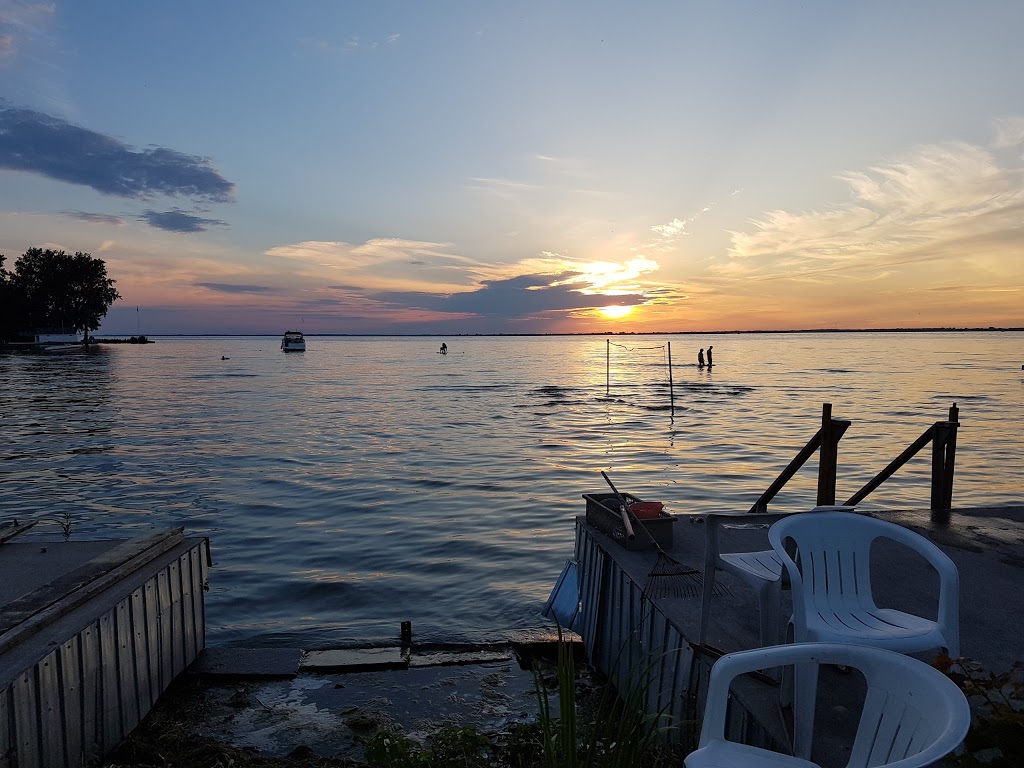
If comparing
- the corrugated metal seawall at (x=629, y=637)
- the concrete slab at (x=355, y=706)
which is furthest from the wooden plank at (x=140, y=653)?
the corrugated metal seawall at (x=629, y=637)

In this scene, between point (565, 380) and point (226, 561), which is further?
point (565, 380)

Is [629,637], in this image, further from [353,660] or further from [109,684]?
[109,684]

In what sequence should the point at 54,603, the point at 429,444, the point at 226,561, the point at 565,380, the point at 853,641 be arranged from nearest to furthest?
the point at 853,641
the point at 54,603
the point at 226,561
the point at 429,444
the point at 565,380

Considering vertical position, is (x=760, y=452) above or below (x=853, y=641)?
below

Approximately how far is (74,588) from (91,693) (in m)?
0.86

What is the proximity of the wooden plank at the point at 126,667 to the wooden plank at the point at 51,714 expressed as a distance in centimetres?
78

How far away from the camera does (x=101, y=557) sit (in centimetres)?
615

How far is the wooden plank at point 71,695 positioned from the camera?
178 inches

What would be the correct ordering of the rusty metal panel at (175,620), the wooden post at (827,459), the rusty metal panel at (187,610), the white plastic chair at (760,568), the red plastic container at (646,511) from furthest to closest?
the wooden post at (827,459), the red plastic container at (646,511), the rusty metal panel at (187,610), the rusty metal panel at (175,620), the white plastic chair at (760,568)

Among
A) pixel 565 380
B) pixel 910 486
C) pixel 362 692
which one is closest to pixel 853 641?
pixel 362 692

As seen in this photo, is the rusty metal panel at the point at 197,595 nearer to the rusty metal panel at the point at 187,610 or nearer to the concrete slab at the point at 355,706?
the rusty metal panel at the point at 187,610

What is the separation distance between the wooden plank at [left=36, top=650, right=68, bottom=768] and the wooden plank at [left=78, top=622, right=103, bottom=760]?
263 mm

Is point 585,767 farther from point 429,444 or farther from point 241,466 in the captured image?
point 429,444

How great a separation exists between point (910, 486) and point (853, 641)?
16.3m
